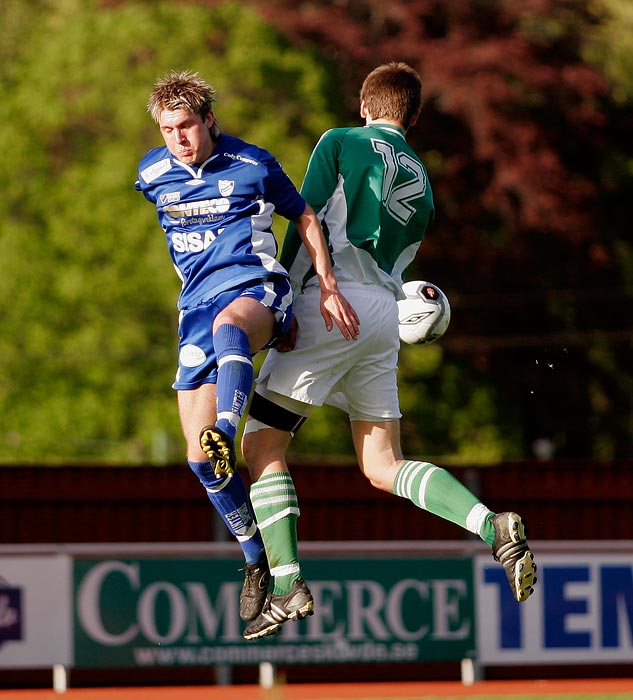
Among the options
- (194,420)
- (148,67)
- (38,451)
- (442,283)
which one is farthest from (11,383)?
(194,420)

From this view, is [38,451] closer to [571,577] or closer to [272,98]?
[272,98]

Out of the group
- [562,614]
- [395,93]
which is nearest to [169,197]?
[395,93]

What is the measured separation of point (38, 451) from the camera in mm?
23734

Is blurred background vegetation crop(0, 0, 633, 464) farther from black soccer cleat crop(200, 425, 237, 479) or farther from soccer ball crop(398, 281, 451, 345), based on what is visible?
black soccer cleat crop(200, 425, 237, 479)

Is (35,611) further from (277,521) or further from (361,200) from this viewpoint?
(361,200)

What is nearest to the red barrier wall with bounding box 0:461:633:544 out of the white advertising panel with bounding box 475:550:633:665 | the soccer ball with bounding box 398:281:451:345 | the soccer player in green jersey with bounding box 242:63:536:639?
the white advertising panel with bounding box 475:550:633:665

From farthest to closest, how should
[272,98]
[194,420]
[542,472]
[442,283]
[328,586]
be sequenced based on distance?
1. [442,283]
2. [272,98]
3. [542,472]
4. [328,586]
5. [194,420]

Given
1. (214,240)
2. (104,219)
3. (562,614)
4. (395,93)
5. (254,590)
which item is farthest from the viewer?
(104,219)

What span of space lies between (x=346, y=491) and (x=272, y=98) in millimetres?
10782

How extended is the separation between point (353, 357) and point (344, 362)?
0.04 metres

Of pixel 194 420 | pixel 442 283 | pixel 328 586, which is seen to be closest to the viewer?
pixel 194 420

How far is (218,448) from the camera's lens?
19.4 ft

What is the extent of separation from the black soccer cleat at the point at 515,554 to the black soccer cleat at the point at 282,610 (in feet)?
2.53

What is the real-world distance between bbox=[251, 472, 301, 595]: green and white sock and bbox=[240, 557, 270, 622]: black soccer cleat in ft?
0.37
